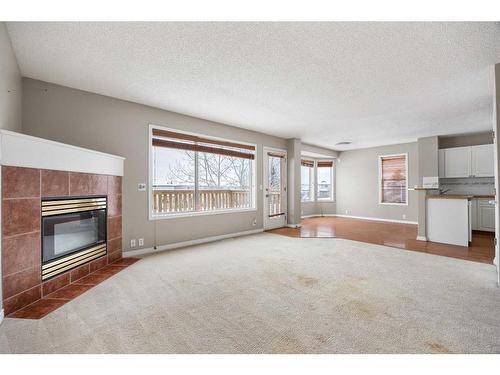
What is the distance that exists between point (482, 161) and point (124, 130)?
24.7ft

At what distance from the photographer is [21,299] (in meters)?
2.17

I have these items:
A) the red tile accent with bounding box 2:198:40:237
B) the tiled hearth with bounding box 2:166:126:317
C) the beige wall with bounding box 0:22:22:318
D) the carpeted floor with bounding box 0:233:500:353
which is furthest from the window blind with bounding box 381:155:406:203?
the beige wall with bounding box 0:22:22:318

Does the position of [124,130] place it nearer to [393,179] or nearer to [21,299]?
[21,299]

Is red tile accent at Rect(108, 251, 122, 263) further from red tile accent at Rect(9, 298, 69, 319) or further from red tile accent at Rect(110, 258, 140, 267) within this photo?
red tile accent at Rect(9, 298, 69, 319)

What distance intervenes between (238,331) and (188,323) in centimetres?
42

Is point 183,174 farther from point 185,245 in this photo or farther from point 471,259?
point 471,259

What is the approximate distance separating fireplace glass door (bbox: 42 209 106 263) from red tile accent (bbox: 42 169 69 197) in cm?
25

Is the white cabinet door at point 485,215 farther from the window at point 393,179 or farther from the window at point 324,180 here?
the window at point 324,180

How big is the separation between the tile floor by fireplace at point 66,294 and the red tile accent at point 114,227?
0.42 m

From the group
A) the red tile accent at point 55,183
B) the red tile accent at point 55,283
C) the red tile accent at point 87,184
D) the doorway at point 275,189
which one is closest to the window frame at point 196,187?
the doorway at point 275,189

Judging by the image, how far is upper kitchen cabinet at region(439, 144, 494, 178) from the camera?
17.6 feet

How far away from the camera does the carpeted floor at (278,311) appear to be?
5.36 feet
